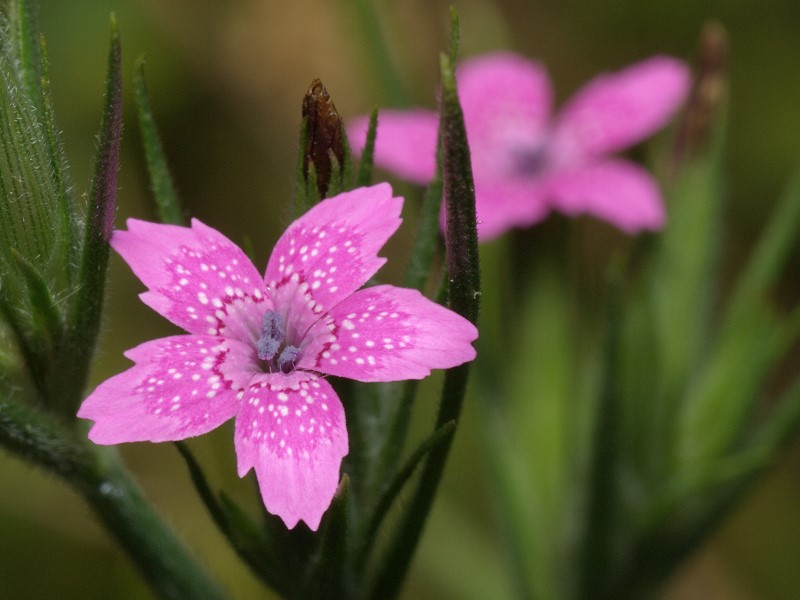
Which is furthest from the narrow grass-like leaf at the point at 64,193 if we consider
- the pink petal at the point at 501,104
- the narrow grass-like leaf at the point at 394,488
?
the pink petal at the point at 501,104

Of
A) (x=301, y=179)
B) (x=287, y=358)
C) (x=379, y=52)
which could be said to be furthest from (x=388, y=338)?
(x=379, y=52)

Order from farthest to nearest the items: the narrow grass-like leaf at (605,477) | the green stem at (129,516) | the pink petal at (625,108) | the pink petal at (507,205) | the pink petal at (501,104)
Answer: the pink petal at (501,104), the pink petal at (625,108), the pink petal at (507,205), the narrow grass-like leaf at (605,477), the green stem at (129,516)

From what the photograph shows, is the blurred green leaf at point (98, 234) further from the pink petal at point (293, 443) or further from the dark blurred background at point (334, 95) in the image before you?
the dark blurred background at point (334, 95)

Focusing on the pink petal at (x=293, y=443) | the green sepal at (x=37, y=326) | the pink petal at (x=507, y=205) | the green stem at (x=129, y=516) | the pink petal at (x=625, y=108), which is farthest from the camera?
the pink petal at (x=625, y=108)

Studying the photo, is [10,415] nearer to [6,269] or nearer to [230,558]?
[6,269]

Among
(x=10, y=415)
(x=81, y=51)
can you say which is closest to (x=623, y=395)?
(x=10, y=415)

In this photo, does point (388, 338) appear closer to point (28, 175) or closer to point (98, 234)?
point (98, 234)
